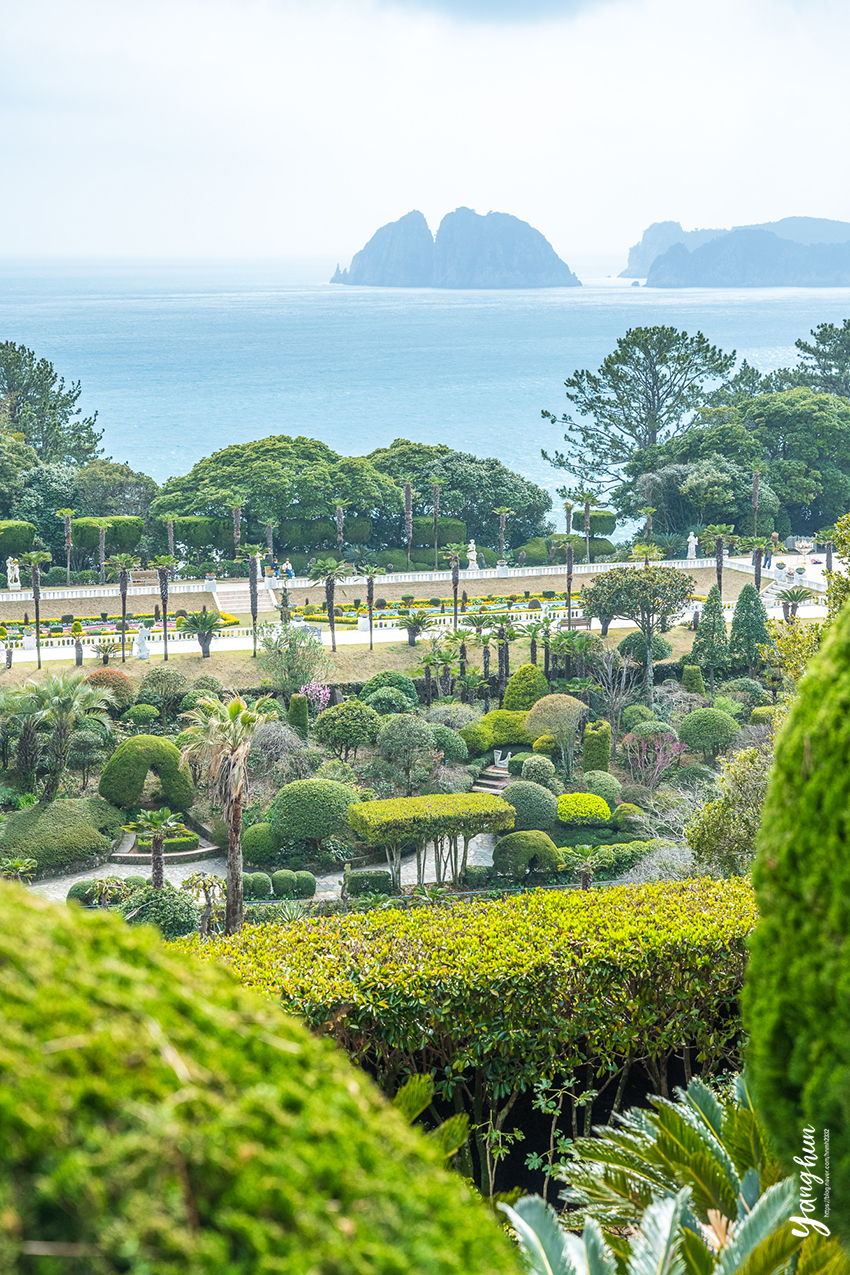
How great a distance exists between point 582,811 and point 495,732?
5548mm

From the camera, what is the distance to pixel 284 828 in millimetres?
29656

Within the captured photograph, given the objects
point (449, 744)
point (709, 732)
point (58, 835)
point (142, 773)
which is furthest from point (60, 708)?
point (709, 732)

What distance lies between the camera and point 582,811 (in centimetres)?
3170

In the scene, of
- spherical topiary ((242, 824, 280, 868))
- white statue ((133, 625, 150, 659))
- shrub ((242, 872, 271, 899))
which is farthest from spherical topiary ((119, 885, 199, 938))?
white statue ((133, 625, 150, 659))

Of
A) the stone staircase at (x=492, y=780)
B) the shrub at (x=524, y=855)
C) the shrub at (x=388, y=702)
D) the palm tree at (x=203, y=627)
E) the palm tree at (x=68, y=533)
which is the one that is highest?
the palm tree at (x=68, y=533)

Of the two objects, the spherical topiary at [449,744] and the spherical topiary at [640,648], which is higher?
the spherical topiary at [640,648]

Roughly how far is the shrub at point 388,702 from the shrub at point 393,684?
0.82 meters

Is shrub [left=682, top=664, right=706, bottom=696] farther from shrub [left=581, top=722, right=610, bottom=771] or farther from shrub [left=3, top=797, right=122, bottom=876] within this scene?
shrub [left=3, top=797, right=122, bottom=876]

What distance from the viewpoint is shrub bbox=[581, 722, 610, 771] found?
34.8 m

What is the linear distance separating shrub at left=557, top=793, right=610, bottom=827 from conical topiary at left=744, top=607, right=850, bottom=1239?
26.7m

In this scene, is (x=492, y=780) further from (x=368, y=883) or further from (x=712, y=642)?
(x=712, y=642)

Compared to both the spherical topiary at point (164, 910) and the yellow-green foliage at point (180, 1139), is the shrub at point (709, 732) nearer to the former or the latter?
the spherical topiary at point (164, 910)

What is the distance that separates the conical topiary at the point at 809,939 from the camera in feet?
14.6

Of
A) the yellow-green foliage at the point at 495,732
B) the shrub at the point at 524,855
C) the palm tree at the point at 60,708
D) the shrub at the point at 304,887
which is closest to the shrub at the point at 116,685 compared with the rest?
the palm tree at the point at 60,708
